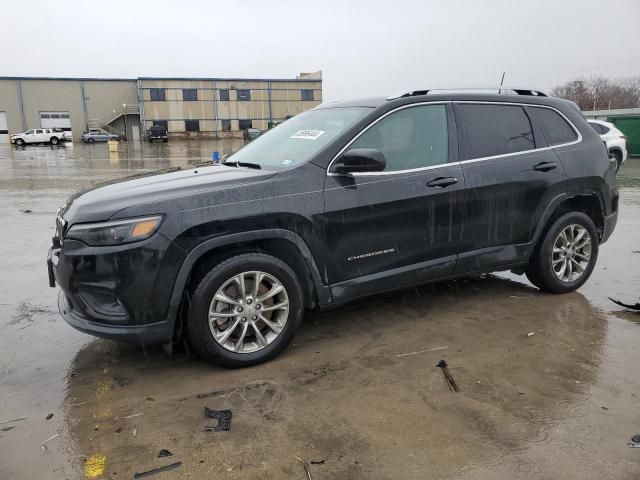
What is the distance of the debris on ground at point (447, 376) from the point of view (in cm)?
331

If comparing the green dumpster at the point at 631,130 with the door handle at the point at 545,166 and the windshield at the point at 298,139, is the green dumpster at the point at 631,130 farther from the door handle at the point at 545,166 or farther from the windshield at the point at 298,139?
the windshield at the point at 298,139

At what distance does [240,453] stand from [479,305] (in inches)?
113

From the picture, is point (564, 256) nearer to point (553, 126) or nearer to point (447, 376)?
point (553, 126)

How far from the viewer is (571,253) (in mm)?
4949

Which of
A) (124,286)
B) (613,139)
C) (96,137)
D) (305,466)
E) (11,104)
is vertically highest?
(11,104)

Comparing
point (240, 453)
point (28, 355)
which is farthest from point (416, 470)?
point (28, 355)

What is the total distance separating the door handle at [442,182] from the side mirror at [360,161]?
20.0 inches

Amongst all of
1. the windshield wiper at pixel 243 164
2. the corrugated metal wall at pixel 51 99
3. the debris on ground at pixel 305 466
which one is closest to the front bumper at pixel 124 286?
the windshield wiper at pixel 243 164

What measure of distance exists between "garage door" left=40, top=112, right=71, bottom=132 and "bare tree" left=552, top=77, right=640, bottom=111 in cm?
5959

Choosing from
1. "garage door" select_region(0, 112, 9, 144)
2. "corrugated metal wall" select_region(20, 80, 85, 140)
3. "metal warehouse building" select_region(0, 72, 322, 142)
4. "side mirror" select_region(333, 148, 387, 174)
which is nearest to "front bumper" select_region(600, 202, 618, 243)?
"side mirror" select_region(333, 148, 387, 174)

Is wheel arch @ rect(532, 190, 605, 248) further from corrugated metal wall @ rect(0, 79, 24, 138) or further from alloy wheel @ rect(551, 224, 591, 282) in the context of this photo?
corrugated metal wall @ rect(0, 79, 24, 138)

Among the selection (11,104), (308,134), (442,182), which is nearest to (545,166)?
(442,182)

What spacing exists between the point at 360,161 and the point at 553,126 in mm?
2289

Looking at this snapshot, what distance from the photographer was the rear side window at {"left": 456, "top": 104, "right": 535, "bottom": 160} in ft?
14.4
